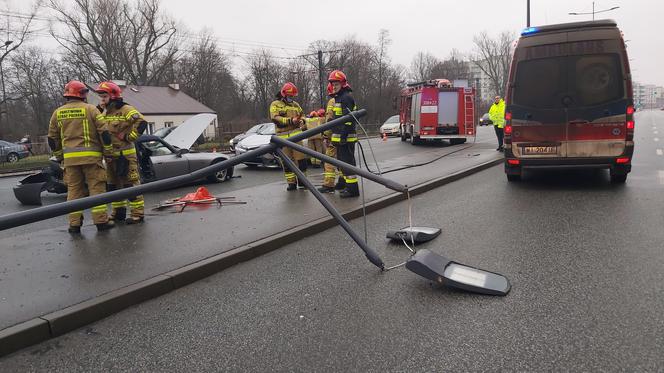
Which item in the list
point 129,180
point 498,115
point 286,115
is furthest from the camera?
point 498,115

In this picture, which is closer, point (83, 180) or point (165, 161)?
point (83, 180)

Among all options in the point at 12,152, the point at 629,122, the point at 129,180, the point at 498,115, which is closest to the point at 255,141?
the point at 498,115

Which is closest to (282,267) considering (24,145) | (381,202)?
(381,202)

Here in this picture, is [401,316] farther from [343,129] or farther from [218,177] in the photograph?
[218,177]

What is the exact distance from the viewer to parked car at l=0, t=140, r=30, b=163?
24730 millimetres

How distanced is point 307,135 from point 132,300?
82.7 inches

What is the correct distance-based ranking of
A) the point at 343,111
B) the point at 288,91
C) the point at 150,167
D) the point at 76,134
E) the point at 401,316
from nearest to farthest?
the point at 401,316
the point at 76,134
the point at 343,111
the point at 288,91
the point at 150,167

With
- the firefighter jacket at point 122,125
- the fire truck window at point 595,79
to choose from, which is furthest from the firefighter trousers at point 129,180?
the fire truck window at point 595,79

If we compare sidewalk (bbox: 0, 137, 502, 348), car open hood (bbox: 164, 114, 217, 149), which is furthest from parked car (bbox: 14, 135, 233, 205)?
sidewalk (bbox: 0, 137, 502, 348)

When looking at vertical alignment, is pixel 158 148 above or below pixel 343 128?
below

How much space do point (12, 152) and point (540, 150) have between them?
91.7 feet

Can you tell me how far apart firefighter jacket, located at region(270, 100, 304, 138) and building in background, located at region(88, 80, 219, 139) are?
3966 cm

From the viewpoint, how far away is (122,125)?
6691mm

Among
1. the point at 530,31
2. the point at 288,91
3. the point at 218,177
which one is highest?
the point at 530,31
